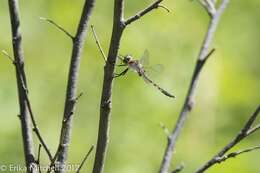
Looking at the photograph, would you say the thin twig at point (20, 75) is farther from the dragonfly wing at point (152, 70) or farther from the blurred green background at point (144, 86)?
the blurred green background at point (144, 86)

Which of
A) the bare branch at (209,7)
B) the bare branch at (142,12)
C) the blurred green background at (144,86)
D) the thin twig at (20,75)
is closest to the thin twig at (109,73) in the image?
the bare branch at (142,12)

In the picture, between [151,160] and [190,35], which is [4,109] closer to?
[151,160]

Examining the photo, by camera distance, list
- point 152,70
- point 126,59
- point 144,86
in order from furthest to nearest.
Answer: point 144,86 → point 152,70 → point 126,59

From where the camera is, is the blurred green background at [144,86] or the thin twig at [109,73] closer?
the thin twig at [109,73]

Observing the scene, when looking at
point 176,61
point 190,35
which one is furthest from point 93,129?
point 190,35

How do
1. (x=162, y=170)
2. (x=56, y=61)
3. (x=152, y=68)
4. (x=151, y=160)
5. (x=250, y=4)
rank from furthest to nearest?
(x=250, y=4) < (x=56, y=61) < (x=151, y=160) < (x=152, y=68) < (x=162, y=170)

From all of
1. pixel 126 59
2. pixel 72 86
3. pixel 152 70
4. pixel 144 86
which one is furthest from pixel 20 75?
pixel 144 86

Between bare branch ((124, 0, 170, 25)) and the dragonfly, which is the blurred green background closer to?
the dragonfly

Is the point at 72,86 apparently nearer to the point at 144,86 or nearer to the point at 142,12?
the point at 142,12

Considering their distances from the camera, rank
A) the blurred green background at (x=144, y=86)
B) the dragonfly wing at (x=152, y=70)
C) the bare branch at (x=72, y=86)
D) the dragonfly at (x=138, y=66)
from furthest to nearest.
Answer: the blurred green background at (x=144, y=86), the dragonfly wing at (x=152, y=70), the dragonfly at (x=138, y=66), the bare branch at (x=72, y=86)
